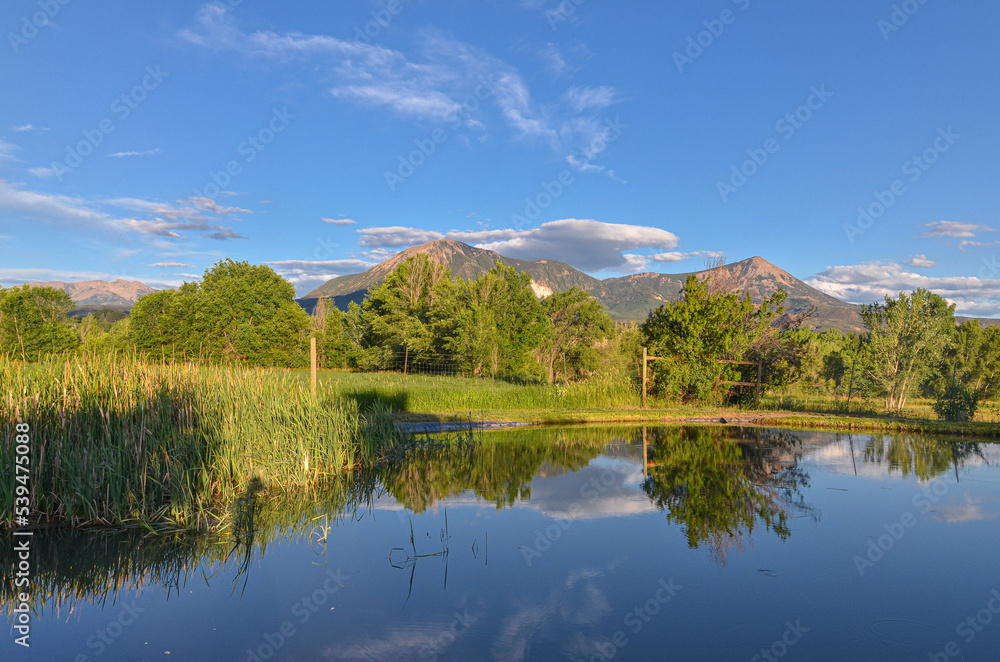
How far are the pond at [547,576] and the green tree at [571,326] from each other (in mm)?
29361

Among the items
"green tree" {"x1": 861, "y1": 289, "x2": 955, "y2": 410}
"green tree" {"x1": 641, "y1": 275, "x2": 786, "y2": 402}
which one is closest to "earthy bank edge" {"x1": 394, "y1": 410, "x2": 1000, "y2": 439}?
"green tree" {"x1": 641, "y1": 275, "x2": 786, "y2": 402}

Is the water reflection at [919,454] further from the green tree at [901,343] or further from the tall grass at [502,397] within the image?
the green tree at [901,343]

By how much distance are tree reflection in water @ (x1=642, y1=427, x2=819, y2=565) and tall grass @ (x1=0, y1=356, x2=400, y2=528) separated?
17.0 ft

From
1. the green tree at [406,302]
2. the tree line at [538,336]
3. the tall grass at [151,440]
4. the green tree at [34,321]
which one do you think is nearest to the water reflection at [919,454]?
the tree line at [538,336]

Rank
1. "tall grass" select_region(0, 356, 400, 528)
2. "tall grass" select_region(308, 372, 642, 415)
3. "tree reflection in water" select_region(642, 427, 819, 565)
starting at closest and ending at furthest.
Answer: "tall grass" select_region(0, 356, 400, 528)
"tree reflection in water" select_region(642, 427, 819, 565)
"tall grass" select_region(308, 372, 642, 415)

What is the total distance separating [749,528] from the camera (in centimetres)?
647

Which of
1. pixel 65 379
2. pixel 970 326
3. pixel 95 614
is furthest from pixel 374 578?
pixel 970 326

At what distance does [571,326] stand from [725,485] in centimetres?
3155

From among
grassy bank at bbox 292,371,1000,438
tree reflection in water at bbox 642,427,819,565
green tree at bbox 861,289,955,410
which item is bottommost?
tree reflection in water at bbox 642,427,819,565

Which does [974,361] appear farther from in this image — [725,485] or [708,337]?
[725,485]

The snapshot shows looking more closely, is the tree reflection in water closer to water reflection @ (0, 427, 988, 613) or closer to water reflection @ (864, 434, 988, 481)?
water reflection @ (0, 427, 988, 613)

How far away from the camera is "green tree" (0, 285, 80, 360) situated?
4056 centimetres

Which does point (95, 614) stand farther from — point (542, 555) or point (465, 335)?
point (465, 335)

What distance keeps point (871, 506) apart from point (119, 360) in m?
10.7
